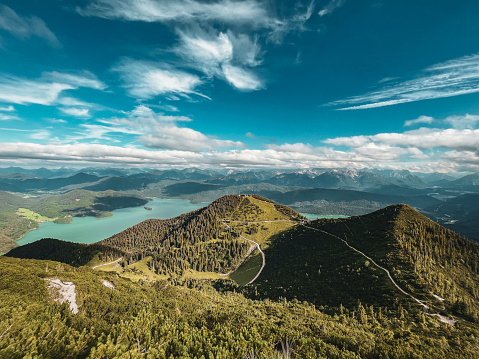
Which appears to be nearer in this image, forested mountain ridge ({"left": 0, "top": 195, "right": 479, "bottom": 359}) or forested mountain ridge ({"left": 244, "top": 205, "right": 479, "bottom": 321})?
forested mountain ridge ({"left": 0, "top": 195, "right": 479, "bottom": 359})

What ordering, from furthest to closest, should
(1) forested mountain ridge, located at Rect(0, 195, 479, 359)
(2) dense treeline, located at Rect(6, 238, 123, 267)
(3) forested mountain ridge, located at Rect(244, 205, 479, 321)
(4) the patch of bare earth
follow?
(2) dense treeline, located at Rect(6, 238, 123, 267), (3) forested mountain ridge, located at Rect(244, 205, 479, 321), (4) the patch of bare earth, (1) forested mountain ridge, located at Rect(0, 195, 479, 359)

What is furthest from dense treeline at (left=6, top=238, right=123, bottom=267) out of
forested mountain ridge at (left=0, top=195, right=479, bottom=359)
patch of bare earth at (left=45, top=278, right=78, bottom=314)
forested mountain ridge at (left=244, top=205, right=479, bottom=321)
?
forested mountain ridge at (left=244, top=205, right=479, bottom=321)

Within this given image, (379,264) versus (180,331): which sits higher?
(180,331)

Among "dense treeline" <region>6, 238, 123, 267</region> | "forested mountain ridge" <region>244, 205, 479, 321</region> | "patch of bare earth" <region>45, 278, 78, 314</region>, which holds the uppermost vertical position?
"patch of bare earth" <region>45, 278, 78, 314</region>

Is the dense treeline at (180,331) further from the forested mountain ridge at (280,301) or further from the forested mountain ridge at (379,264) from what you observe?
the forested mountain ridge at (379,264)

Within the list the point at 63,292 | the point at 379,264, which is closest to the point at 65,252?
the point at 63,292

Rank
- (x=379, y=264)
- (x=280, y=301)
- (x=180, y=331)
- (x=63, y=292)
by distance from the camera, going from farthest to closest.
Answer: (x=379, y=264)
(x=280, y=301)
(x=63, y=292)
(x=180, y=331)

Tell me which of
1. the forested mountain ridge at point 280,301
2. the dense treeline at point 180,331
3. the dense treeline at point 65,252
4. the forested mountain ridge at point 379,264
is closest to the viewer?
the dense treeline at point 180,331

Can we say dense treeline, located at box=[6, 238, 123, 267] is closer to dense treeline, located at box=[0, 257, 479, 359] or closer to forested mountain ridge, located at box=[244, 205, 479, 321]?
dense treeline, located at box=[0, 257, 479, 359]

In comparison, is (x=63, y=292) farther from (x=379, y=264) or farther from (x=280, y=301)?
(x=379, y=264)

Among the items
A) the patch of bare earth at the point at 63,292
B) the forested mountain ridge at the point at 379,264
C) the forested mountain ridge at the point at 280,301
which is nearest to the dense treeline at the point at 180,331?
the forested mountain ridge at the point at 280,301
